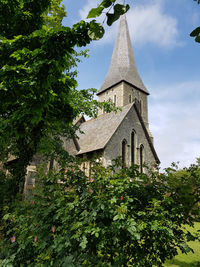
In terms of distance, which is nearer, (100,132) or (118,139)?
(118,139)

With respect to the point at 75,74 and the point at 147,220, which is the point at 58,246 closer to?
the point at 147,220

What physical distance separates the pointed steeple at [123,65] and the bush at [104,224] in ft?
103

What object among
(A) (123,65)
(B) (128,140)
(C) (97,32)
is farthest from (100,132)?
(A) (123,65)

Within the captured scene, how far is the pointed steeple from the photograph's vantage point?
3466 centimetres

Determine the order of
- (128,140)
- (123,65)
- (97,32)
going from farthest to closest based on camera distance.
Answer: (123,65) → (128,140) → (97,32)

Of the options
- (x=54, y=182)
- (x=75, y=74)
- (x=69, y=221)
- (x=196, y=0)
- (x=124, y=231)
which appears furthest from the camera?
(x=75, y=74)

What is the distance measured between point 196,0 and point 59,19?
955 centimetres

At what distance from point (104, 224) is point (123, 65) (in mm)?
37044

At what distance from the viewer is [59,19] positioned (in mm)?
9680

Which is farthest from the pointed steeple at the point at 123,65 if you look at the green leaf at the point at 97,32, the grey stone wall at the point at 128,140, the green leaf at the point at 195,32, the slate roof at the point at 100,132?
the green leaf at the point at 195,32

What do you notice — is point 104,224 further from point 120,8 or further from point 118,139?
point 118,139

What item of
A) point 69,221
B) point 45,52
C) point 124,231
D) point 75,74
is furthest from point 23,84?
point 75,74

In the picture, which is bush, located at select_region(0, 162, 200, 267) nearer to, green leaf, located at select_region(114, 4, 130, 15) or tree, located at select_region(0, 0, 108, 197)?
tree, located at select_region(0, 0, 108, 197)

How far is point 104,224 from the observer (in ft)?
10.1
